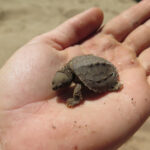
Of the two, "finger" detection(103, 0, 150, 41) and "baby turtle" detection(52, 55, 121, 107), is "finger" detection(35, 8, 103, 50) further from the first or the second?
→ "baby turtle" detection(52, 55, 121, 107)

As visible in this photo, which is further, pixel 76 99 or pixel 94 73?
pixel 94 73

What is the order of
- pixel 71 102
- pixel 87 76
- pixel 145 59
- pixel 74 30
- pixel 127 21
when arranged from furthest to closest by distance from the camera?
pixel 127 21, pixel 74 30, pixel 145 59, pixel 87 76, pixel 71 102

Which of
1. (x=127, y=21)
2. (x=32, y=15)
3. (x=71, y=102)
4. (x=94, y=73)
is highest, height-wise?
(x=127, y=21)

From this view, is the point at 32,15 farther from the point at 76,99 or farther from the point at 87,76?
the point at 76,99

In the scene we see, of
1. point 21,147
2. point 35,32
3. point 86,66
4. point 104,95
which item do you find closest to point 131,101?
point 104,95

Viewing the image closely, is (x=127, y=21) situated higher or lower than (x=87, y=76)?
higher

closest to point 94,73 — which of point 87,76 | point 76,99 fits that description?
point 87,76

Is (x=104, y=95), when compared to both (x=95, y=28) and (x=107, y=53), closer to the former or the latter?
(x=107, y=53)
